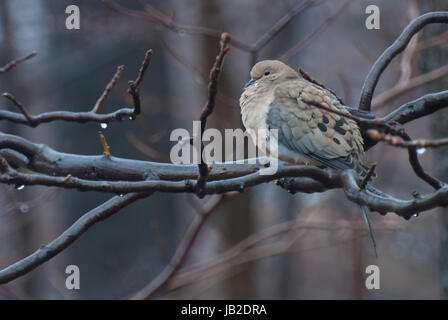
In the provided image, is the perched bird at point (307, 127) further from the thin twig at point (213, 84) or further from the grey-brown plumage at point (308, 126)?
the thin twig at point (213, 84)

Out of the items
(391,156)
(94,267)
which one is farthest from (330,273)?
(94,267)

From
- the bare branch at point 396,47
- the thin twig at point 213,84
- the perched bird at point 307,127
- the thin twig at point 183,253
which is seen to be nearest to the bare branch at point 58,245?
the thin twig at point 213,84

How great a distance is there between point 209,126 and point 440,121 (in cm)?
242

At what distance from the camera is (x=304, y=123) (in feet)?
10.2

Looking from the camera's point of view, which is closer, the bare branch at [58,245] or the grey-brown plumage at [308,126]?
the bare branch at [58,245]

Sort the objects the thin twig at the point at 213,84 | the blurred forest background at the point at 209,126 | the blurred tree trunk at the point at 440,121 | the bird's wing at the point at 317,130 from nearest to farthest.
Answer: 1. the thin twig at the point at 213,84
2. the bird's wing at the point at 317,130
3. the blurred tree trunk at the point at 440,121
4. the blurred forest background at the point at 209,126

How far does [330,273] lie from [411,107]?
28.6ft

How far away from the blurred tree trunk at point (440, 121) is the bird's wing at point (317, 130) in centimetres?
160

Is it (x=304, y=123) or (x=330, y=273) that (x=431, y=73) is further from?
(x=330, y=273)

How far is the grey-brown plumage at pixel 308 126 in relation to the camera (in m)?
3.00

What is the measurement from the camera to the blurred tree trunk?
4.34 m

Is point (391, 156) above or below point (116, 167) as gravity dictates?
above

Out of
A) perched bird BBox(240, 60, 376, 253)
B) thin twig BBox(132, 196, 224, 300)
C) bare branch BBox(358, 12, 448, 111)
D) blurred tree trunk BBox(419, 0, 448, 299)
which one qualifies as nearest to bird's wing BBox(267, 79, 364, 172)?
perched bird BBox(240, 60, 376, 253)

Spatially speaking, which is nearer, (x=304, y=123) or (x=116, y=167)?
(x=116, y=167)
